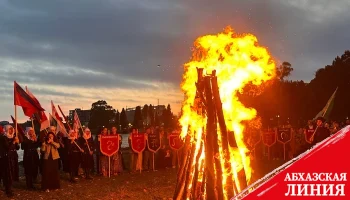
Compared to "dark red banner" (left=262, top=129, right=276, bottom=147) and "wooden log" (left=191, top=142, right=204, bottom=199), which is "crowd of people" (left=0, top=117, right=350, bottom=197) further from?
"wooden log" (left=191, top=142, right=204, bottom=199)

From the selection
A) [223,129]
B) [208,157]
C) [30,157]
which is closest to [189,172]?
[208,157]

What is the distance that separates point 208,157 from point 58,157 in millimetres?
6401

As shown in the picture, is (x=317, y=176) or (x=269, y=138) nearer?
(x=317, y=176)

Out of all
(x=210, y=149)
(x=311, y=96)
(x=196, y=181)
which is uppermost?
(x=311, y=96)

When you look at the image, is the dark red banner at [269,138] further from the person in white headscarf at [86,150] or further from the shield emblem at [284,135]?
the person in white headscarf at [86,150]

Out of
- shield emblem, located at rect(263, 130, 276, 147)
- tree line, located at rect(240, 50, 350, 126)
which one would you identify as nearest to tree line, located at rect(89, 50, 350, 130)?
tree line, located at rect(240, 50, 350, 126)

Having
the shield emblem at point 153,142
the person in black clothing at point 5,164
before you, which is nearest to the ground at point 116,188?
the person in black clothing at point 5,164

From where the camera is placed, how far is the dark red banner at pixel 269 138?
22.9 meters

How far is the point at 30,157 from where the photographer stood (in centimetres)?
1438

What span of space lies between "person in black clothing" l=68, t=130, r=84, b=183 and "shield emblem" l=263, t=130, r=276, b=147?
33.0 feet

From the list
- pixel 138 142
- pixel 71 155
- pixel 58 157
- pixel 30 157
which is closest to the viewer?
pixel 58 157

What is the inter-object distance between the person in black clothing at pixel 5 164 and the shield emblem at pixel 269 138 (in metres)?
13.5

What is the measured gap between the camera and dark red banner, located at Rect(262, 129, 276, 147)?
2286 cm

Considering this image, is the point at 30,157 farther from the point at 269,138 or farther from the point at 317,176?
the point at 269,138
